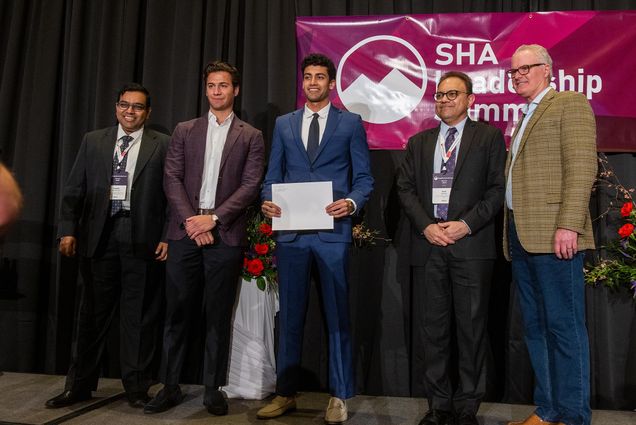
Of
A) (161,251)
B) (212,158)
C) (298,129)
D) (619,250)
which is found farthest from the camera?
(619,250)

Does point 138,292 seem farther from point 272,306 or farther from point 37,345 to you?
point 37,345

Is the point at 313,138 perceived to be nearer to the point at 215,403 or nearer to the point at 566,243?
the point at 566,243

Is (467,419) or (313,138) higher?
(313,138)

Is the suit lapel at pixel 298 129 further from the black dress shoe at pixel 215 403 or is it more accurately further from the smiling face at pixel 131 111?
the black dress shoe at pixel 215 403

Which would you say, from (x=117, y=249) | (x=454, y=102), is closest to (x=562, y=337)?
(x=454, y=102)

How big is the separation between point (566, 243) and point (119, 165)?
2.40 meters

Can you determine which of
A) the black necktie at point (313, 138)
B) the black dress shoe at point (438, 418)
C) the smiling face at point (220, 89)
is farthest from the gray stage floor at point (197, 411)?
the smiling face at point (220, 89)

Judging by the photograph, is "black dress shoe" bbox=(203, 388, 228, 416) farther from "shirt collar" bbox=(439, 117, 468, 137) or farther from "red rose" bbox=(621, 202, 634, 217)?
"red rose" bbox=(621, 202, 634, 217)

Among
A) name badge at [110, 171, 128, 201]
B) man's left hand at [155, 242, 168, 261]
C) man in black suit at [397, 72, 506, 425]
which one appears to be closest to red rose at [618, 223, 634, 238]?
man in black suit at [397, 72, 506, 425]

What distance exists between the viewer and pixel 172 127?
412cm

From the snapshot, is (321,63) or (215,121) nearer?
(321,63)

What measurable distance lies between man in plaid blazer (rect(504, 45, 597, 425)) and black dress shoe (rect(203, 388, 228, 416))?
1535 mm

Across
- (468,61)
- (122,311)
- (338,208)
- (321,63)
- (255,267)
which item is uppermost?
(468,61)

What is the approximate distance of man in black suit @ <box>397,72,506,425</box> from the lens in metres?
2.89
